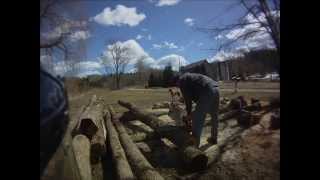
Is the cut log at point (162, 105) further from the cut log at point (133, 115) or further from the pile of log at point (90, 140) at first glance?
the pile of log at point (90, 140)

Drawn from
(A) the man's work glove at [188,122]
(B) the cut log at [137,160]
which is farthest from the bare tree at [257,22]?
(B) the cut log at [137,160]

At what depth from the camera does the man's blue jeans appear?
4.31 m

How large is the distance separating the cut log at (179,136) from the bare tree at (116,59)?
326 millimetres

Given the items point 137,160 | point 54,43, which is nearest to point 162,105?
point 137,160

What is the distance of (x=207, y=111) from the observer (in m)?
4.39

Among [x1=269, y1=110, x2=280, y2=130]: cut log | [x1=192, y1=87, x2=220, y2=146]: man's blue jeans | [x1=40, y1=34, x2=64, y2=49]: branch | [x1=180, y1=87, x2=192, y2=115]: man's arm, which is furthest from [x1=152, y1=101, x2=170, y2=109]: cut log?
[x1=40, y1=34, x2=64, y2=49]: branch

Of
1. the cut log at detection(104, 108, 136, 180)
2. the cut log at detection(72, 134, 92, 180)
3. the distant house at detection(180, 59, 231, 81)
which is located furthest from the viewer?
the distant house at detection(180, 59, 231, 81)

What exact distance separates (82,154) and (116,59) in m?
1.07

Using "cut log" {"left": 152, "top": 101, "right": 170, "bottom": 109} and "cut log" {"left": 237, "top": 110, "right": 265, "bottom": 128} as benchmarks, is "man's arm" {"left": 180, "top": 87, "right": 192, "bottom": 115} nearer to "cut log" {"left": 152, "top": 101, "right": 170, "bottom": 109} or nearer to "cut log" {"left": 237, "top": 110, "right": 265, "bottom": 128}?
"cut log" {"left": 152, "top": 101, "right": 170, "bottom": 109}

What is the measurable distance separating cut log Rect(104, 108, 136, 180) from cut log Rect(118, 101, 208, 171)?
0.28m

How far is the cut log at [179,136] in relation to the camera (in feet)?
13.6
